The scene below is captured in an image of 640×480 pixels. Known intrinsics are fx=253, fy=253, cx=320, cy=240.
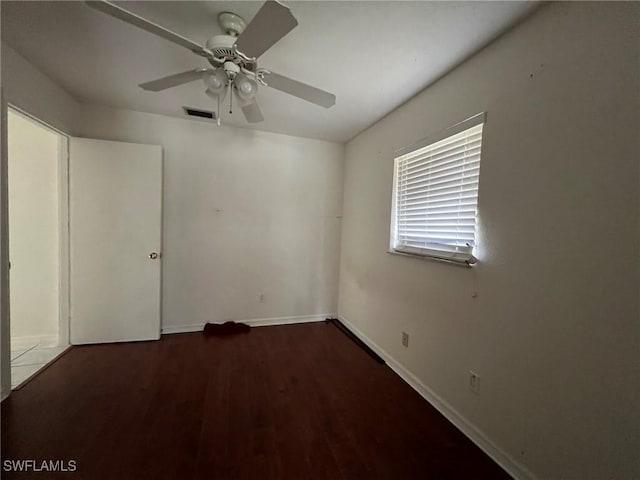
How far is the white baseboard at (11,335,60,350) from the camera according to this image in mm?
2502

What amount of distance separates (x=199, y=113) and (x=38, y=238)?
2.01 metres

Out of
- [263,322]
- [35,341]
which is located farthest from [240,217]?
[35,341]

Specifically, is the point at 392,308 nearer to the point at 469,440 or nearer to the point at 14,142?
the point at 469,440

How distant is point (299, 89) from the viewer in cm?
157

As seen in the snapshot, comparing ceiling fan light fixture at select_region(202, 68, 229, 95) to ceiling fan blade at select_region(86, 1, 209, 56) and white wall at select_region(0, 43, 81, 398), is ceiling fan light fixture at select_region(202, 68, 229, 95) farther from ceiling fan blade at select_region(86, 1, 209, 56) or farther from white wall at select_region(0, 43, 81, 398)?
white wall at select_region(0, 43, 81, 398)

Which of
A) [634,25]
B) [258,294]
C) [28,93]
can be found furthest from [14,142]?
[634,25]

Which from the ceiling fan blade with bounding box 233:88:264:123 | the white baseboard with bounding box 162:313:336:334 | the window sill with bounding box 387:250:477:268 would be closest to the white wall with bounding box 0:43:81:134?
the ceiling fan blade with bounding box 233:88:264:123

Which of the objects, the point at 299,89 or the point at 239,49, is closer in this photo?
the point at 239,49

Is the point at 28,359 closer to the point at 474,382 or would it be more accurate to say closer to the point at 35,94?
the point at 35,94

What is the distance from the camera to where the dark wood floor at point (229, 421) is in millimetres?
1364

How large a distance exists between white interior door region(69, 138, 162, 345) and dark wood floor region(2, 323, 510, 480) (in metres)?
0.30

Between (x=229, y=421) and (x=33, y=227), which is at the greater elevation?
(x=33, y=227)

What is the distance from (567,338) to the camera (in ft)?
3.81

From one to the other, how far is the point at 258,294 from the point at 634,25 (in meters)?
3.41
